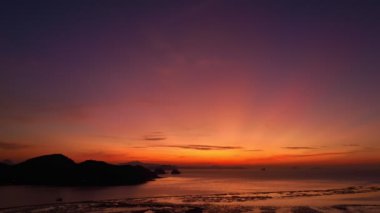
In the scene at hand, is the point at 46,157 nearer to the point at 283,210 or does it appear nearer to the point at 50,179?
the point at 50,179

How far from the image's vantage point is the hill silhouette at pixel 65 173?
140125mm

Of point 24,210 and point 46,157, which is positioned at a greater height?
point 46,157

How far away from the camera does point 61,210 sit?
4950cm

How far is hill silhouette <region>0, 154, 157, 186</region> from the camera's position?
14012 centimetres

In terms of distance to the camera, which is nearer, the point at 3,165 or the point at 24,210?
the point at 24,210

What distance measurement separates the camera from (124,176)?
495ft

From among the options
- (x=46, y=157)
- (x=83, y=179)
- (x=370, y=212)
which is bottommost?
(x=370, y=212)

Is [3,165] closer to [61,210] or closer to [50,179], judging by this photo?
[50,179]

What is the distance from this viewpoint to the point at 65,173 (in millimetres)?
151500

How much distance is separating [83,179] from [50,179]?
555 inches

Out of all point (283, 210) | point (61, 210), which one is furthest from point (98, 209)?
point (283, 210)

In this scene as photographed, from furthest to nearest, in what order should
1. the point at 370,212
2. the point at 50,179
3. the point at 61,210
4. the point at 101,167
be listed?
the point at 101,167 < the point at 50,179 < the point at 61,210 < the point at 370,212

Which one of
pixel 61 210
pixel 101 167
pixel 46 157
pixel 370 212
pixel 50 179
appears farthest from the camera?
pixel 46 157

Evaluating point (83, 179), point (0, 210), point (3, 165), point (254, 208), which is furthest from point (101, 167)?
point (254, 208)
